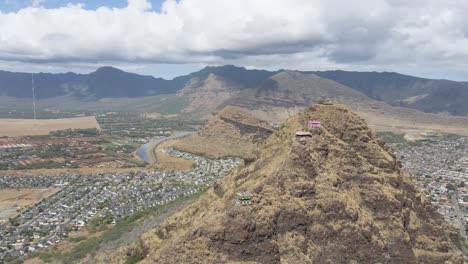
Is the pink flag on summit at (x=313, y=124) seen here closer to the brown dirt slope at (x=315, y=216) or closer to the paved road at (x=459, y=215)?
the brown dirt slope at (x=315, y=216)

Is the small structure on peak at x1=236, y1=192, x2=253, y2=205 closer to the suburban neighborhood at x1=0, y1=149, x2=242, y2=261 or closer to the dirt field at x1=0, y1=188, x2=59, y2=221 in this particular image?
the suburban neighborhood at x1=0, y1=149, x2=242, y2=261

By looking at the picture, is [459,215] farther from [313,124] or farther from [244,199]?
[244,199]

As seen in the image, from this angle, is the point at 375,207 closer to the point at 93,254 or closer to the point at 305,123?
the point at 305,123

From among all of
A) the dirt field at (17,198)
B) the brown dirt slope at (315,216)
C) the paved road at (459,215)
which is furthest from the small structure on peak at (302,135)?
the dirt field at (17,198)

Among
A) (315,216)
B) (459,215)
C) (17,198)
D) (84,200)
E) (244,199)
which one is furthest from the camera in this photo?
(17,198)

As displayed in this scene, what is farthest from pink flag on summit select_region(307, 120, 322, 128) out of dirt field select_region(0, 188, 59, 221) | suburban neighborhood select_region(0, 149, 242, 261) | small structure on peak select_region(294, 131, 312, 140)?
dirt field select_region(0, 188, 59, 221)

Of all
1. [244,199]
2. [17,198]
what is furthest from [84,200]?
[244,199]
